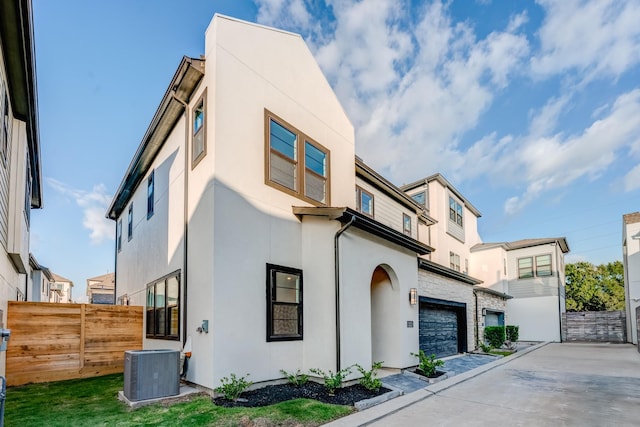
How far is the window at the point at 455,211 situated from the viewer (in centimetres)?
2085

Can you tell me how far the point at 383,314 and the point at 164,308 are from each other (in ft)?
17.9

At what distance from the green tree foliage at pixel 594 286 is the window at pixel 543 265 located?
1062cm

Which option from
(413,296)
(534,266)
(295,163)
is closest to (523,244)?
(534,266)

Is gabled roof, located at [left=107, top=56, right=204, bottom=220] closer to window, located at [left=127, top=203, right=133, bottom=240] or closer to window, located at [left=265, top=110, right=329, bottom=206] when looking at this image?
window, located at [left=127, top=203, right=133, bottom=240]

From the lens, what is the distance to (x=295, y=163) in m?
8.94

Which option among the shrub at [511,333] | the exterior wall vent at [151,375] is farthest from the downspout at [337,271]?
the shrub at [511,333]

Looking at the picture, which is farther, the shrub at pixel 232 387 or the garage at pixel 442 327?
the garage at pixel 442 327

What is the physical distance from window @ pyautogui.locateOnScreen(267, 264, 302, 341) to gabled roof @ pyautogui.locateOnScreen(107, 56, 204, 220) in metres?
4.13

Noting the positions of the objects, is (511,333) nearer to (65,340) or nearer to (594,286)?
(65,340)

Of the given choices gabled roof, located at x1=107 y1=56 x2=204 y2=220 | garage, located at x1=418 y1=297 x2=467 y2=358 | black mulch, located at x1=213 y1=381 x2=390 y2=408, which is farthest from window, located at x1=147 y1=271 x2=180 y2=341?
garage, located at x1=418 y1=297 x2=467 y2=358

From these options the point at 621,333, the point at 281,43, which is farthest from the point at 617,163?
the point at 281,43

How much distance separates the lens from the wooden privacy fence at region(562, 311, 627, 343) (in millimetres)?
23406

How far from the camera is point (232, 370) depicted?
6684 millimetres

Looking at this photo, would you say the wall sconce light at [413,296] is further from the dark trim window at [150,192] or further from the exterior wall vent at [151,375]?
the dark trim window at [150,192]
